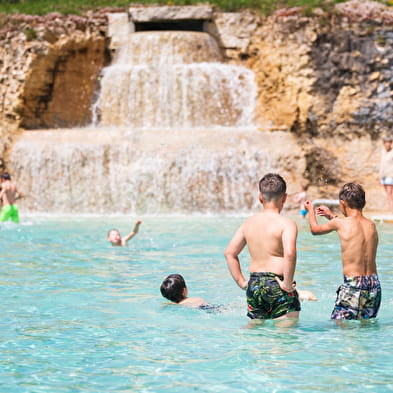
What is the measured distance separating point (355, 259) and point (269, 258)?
76 cm

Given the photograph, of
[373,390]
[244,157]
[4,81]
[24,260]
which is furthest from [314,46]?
[373,390]

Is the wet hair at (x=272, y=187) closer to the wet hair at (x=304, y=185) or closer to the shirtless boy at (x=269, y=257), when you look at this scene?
the shirtless boy at (x=269, y=257)

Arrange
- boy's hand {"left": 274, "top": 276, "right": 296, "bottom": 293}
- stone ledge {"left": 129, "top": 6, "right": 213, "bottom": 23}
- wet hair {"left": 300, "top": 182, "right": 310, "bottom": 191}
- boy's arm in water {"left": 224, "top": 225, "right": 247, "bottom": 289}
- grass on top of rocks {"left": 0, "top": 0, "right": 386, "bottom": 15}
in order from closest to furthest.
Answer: boy's hand {"left": 274, "top": 276, "right": 296, "bottom": 293} → boy's arm in water {"left": 224, "top": 225, "right": 247, "bottom": 289} → wet hair {"left": 300, "top": 182, "right": 310, "bottom": 191} → grass on top of rocks {"left": 0, "top": 0, "right": 386, "bottom": 15} → stone ledge {"left": 129, "top": 6, "right": 213, "bottom": 23}

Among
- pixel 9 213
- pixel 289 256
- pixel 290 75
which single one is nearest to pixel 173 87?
pixel 290 75

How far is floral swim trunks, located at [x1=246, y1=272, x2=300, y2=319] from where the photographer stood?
5.34m

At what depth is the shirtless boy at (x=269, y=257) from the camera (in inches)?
210

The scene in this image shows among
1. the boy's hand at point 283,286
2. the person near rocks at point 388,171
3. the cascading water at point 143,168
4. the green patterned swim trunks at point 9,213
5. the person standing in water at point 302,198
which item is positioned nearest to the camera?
the boy's hand at point 283,286

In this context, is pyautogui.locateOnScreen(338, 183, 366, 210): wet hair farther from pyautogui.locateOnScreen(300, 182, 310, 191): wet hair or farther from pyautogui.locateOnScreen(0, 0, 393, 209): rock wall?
pyautogui.locateOnScreen(0, 0, 393, 209): rock wall

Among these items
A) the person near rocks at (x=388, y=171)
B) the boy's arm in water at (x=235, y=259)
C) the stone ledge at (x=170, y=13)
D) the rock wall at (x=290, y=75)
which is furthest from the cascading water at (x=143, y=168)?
the boy's arm in water at (x=235, y=259)

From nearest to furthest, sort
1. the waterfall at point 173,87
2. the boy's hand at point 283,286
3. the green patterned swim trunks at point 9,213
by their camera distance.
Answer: the boy's hand at point 283,286, the green patterned swim trunks at point 9,213, the waterfall at point 173,87

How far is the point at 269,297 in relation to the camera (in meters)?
5.35

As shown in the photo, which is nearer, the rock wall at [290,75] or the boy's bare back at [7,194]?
the boy's bare back at [7,194]

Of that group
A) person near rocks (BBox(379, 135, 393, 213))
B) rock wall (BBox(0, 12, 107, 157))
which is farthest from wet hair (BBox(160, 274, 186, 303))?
rock wall (BBox(0, 12, 107, 157))

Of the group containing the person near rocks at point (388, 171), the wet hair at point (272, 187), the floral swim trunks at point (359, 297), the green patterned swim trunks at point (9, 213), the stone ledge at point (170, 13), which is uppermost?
the stone ledge at point (170, 13)
